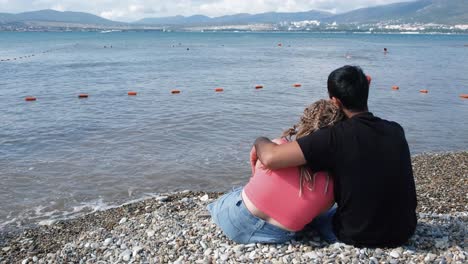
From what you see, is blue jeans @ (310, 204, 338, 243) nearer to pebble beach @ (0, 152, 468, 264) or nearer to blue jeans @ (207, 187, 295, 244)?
pebble beach @ (0, 152, 468, 264)

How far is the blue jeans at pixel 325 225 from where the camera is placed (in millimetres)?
6253

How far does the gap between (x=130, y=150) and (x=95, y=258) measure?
1040cm

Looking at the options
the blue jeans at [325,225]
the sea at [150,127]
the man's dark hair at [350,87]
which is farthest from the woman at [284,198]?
the sea at [150,127]

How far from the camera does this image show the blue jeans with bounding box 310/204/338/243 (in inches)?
246

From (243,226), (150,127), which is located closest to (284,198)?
(243,226)

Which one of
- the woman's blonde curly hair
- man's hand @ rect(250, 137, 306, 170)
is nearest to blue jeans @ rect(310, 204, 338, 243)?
the woman's blonde curly hair

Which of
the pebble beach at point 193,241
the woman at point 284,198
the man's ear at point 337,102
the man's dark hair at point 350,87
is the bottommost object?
the pebble beach at point 193,241

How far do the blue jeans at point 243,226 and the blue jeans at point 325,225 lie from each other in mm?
391

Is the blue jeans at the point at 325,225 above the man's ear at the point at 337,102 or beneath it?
beneath

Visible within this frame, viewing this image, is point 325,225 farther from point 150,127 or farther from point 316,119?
point 150,127

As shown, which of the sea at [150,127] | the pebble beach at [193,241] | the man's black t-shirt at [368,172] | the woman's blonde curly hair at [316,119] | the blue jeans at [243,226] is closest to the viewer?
the man's black t-shirt at [368,172]

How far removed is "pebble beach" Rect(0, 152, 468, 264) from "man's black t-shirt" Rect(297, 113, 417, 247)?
0.35 m

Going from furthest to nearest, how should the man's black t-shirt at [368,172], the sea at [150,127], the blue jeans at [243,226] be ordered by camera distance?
the sea at [150,127]
the blue jeans at [243,226]
the man's black t-shirt at [368,172]

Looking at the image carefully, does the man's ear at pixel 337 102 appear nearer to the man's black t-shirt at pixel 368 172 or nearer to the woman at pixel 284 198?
the woman at pixel 284 198
